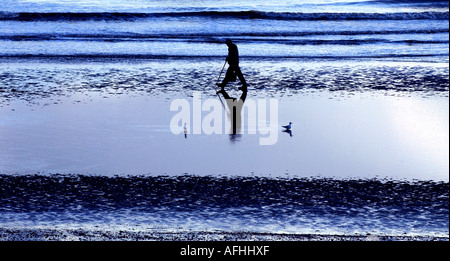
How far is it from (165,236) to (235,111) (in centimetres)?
620

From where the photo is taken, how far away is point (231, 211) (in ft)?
23.1

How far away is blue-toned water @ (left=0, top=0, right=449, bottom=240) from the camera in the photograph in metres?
6.96

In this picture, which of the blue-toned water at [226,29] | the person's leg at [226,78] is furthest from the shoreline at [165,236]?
the blue-toned water at [226,29]

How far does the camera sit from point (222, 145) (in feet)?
32.3

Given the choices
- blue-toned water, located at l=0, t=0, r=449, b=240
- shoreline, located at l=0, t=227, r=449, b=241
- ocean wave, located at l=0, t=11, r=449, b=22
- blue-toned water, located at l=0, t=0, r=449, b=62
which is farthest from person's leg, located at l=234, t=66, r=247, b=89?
ocean wave, located at l=0, t=11, r=449, b=22

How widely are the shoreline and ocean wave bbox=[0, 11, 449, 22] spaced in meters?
28.6

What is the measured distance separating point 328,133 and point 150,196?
12.4ft

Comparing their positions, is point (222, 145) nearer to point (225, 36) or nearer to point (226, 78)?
point (226, 78)

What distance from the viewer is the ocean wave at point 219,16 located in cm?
3469

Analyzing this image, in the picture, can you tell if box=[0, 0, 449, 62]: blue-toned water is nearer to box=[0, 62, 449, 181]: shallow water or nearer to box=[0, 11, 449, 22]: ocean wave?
box=[0, 11, 449, 22]: ocean wave

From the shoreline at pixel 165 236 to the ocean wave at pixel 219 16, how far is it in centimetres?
2858

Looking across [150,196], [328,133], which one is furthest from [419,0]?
[150,196]

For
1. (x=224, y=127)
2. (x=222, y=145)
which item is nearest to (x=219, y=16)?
(x=224, y=127)

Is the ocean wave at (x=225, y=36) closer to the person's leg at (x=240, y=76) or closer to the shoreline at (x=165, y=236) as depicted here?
the person's leg at (x=240, y=76)
